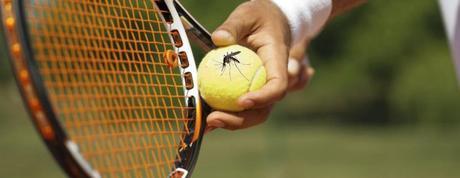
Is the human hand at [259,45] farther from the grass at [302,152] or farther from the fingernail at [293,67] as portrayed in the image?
the grass at [302,152]

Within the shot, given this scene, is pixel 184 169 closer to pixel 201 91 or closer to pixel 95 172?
pixel 201 91

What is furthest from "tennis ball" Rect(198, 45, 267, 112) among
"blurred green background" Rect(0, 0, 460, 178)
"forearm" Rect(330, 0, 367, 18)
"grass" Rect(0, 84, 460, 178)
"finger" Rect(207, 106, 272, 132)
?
"blurred green background" Rect(0, 0, 460, 178)

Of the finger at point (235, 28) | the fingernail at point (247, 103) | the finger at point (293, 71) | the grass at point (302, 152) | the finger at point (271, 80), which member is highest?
the finger at point (235, 28)

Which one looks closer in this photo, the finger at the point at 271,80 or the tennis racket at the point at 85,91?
A: the tennis racket at the point at 85,91

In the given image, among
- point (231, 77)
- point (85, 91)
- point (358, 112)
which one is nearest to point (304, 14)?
point (231, 77)

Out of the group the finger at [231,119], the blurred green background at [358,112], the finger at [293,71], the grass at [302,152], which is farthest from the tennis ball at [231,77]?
the blurred green background at [358,112]

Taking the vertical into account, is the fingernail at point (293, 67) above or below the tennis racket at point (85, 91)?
below
